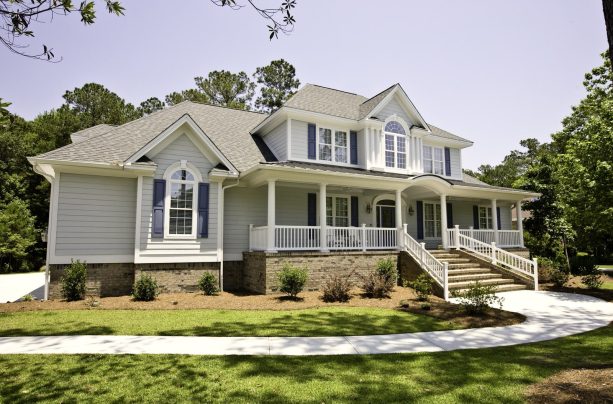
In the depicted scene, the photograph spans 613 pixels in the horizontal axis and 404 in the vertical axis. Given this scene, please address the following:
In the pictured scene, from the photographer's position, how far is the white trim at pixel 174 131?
13.0 m

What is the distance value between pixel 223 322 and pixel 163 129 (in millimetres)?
9884

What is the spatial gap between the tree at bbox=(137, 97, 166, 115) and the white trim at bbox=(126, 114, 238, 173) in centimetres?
3031

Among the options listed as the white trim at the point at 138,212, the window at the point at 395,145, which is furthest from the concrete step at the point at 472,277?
the white trim at the point at 138,212

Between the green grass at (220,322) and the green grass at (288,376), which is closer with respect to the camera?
the green grass at (288,376)

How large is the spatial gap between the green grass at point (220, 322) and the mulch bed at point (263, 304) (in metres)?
0.49

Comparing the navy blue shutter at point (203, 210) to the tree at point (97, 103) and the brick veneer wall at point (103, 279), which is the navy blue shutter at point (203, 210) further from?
the tree at point (97, 103)

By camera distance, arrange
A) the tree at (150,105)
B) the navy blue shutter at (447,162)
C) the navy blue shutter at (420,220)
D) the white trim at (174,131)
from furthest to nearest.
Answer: the tree at (150,105)
the navy blue shutter at (447,162)
the navy blue shutter at (420,220)
the white trim at (174,131)

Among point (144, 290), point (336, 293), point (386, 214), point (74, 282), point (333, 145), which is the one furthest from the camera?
point (386, 214)

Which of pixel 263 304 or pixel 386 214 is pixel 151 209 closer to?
pixel 263 304

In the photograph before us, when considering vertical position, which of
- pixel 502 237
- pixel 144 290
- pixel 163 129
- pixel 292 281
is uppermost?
pixel 163 129

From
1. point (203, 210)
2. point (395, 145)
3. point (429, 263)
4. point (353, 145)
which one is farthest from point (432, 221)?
point (203, 210)

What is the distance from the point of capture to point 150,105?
41.3m

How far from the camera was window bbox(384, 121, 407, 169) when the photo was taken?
62.5 ft

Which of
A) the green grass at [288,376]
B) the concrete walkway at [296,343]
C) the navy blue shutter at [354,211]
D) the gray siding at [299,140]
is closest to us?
the green grass at [288,376]
